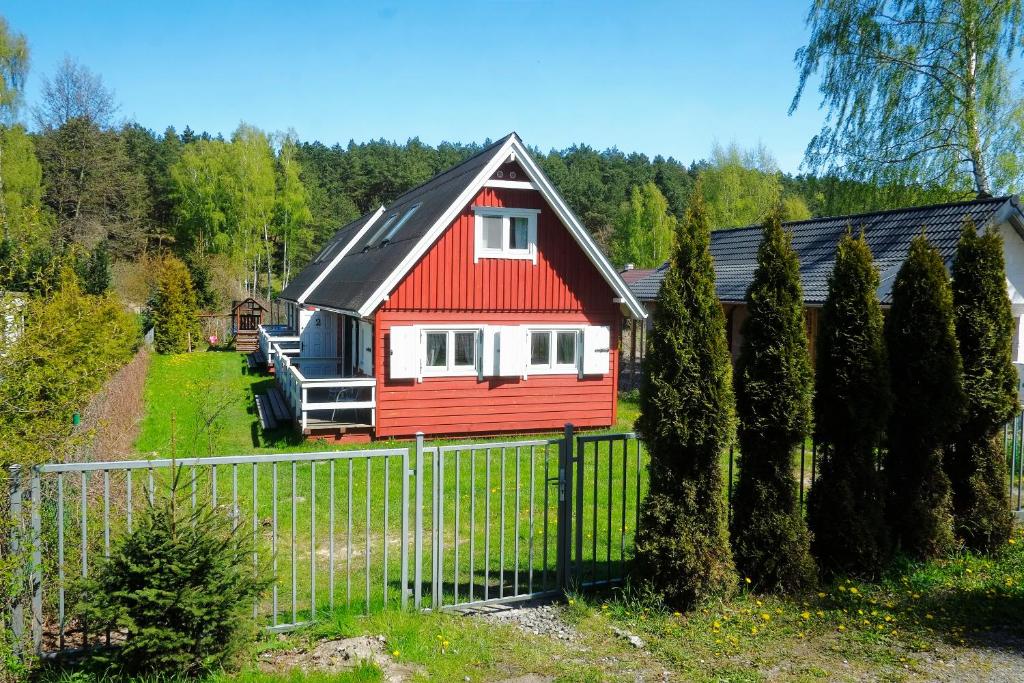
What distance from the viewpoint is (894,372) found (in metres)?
7.21

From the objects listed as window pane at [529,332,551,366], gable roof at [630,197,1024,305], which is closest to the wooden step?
window pane at [529,332,551,366]

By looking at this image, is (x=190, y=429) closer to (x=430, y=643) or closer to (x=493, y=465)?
(x=493, y=465)

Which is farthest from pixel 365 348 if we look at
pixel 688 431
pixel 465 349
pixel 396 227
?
pixel 688 431

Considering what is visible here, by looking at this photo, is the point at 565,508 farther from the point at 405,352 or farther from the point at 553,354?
the point at 553,354

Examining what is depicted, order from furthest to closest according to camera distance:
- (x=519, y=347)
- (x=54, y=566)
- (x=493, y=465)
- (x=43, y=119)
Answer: (x=43, y=119), (x=519, y=347), (x=493, y=465), (x=54, y=566)

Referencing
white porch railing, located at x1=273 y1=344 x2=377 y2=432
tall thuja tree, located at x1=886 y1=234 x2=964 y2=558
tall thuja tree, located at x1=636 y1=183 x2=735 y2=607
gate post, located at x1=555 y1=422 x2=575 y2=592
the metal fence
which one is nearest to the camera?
the metal fence

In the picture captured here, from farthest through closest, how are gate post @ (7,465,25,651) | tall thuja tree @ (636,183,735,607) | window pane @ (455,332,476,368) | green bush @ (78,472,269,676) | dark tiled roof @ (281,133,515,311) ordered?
window pane @ (455,332,476,368)
dark tiled roof @ (281,133,515,311)
tall thuja tree @ (636,183,735,607)
gate post @ (7,465,25,651)
green bush @ (78,472,269,676)

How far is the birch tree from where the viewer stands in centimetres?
1903

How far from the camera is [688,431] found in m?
5.71

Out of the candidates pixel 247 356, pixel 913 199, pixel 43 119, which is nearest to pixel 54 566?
pixel 913 199

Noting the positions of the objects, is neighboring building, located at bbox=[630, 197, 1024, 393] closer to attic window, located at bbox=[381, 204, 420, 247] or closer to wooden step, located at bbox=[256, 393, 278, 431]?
attic window, located at bbox=[381, 204, 420, 247]

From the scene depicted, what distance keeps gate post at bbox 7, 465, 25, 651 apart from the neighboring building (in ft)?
31.0

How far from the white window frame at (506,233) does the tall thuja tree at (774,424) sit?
8559 mm

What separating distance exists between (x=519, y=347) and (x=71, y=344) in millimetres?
7950
